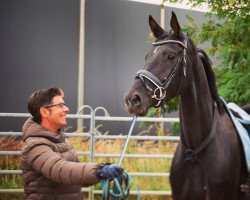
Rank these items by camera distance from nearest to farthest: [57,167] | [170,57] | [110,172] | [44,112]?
[110,172]
[57,167]
[44,112]
[170,57]

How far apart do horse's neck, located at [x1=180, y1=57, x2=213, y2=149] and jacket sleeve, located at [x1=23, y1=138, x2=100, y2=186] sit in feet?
3.94

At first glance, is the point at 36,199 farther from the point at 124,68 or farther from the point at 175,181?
the point at 124,68

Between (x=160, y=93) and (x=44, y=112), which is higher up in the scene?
(x=160, y=93)

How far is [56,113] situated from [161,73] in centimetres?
86

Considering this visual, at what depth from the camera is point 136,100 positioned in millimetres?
3328

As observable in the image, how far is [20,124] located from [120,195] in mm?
8924

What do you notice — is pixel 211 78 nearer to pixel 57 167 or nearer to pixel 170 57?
pixel 170 57

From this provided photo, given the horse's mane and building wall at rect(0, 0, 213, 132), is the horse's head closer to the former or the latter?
the horse's mane

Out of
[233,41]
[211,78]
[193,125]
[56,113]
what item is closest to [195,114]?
[193,125]

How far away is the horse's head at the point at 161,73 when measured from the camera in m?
3.35

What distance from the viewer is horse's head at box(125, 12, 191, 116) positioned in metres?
3.35

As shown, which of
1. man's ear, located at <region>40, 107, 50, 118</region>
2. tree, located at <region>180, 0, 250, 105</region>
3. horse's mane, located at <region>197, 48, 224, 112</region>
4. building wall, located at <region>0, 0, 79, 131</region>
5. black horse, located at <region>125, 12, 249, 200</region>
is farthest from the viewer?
building wall, located at <region>0, 0, 79, 131</region>

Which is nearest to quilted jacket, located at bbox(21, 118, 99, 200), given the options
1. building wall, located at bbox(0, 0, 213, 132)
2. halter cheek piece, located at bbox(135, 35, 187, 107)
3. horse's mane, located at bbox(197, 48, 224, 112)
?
halter cheek piece, located at bbox(135, 35, 187, 107)

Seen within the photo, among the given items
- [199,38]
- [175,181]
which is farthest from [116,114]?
[175,181]
